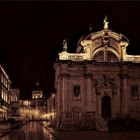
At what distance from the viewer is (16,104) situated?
14412 cm

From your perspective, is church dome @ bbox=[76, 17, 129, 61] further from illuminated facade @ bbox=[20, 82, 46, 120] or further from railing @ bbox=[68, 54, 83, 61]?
illuminated facade @ bbox=[20, 82, 46, 120]

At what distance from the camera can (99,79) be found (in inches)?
1975

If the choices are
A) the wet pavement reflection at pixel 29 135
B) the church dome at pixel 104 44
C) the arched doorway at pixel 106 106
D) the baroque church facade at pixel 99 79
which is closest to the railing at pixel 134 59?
the baroque church facade at pixel 99 79

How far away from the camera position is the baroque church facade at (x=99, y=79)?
49.0 meters

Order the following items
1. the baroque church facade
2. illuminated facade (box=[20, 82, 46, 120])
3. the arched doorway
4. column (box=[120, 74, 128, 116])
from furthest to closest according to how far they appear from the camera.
Answer: illuminated facade (box=[20, 82, 46, 120]) → the arched doorway → column (box=[120, 74, 128, 116]) → the baroque church facade

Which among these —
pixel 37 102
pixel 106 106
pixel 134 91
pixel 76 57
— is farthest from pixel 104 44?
pixel 37 102

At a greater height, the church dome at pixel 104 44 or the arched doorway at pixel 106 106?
the church dome at pixel 104 44

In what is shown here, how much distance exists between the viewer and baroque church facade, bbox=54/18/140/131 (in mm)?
49031

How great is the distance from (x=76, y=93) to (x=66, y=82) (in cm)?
208

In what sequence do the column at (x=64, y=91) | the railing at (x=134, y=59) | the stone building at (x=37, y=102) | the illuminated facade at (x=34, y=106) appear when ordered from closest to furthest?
the column at (x=64, y=91) → the railing at (x=134, y=59) → the stone building at (x=37, y=102) → the illuminated facade at (x=34, y=106)

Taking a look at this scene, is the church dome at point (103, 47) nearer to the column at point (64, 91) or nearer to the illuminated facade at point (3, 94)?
the column at point (64, 91)

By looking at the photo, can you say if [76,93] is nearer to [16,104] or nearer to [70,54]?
[70,54]

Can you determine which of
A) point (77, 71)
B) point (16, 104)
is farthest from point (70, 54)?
point (16, 104)

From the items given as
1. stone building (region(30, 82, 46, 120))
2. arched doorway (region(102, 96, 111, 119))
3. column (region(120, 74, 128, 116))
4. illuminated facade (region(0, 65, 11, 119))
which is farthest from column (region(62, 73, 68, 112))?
stone building (region(30, 82, 46, 120))
